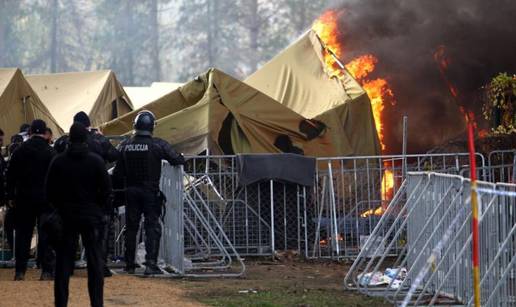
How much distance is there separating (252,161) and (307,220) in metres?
1.30

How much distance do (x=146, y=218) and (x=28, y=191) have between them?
1.57 m

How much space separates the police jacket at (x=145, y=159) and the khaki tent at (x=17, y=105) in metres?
8.24

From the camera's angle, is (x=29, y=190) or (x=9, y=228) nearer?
(x=29, y=190)

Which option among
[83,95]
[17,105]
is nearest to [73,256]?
[17,105]

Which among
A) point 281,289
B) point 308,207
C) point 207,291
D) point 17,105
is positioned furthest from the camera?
Answer: point 17,105

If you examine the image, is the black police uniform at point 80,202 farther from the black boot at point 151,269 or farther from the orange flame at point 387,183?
the orange flame at point 387,183

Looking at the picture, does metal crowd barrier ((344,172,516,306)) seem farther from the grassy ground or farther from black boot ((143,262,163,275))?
black boot ((143,262,163,275))

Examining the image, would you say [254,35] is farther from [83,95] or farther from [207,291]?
[207,291]

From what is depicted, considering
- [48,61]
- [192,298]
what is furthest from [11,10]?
[192,298]

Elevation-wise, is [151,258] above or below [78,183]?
below

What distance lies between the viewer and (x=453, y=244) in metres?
11.2

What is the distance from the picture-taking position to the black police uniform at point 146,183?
47.3 feet

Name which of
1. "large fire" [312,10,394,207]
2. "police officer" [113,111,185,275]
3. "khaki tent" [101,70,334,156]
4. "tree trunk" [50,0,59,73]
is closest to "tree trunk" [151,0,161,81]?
"tree trunk" [50,0,59,73]

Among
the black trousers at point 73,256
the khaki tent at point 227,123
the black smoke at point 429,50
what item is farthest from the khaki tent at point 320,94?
the black trousers at point 73,256
